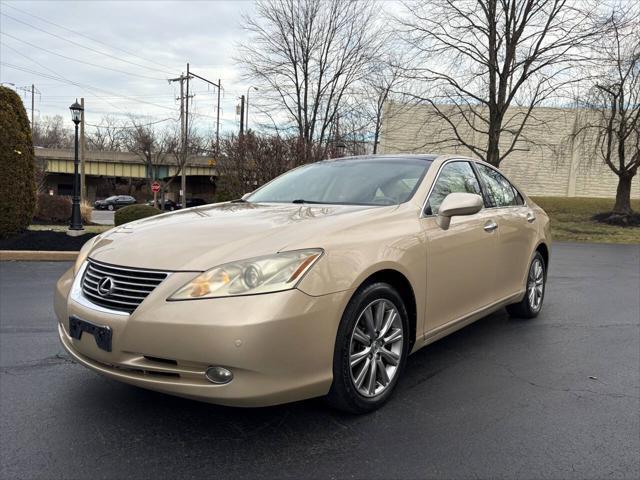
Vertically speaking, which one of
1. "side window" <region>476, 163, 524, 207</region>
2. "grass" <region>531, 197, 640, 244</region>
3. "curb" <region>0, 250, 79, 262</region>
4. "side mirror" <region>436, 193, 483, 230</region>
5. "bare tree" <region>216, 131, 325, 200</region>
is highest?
"bare tree" <region>216, 131, 325, 200</region>

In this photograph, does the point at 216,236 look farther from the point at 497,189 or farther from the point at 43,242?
the point at 43,242

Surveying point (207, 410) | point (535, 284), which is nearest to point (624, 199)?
point (535, 284)

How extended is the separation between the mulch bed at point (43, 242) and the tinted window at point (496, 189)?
328 inches

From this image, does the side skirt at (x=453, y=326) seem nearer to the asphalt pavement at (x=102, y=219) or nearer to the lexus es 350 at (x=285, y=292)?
the lexus es 350 at (x=285, y=292)

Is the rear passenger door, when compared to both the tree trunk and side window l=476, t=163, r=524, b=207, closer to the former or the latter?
side window l=476, t=163, r=524, b=207

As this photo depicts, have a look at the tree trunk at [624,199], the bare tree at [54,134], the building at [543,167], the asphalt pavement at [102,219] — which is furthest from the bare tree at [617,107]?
the bare tree at [54,134]

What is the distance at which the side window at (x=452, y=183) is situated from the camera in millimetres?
3690

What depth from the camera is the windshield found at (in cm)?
373

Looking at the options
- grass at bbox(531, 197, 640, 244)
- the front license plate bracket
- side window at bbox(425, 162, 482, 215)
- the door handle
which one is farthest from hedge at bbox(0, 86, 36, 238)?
grass at bbox(531, 197, 640, 244)

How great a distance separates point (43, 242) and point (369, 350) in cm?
973

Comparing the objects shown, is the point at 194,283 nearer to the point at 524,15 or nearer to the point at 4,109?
the point at 4,109

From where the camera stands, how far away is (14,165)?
10.8 m

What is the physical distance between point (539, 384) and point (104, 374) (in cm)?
288

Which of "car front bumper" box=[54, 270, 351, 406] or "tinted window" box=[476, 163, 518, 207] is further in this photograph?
"tinted window" box=[476, 163, 518, 207]
